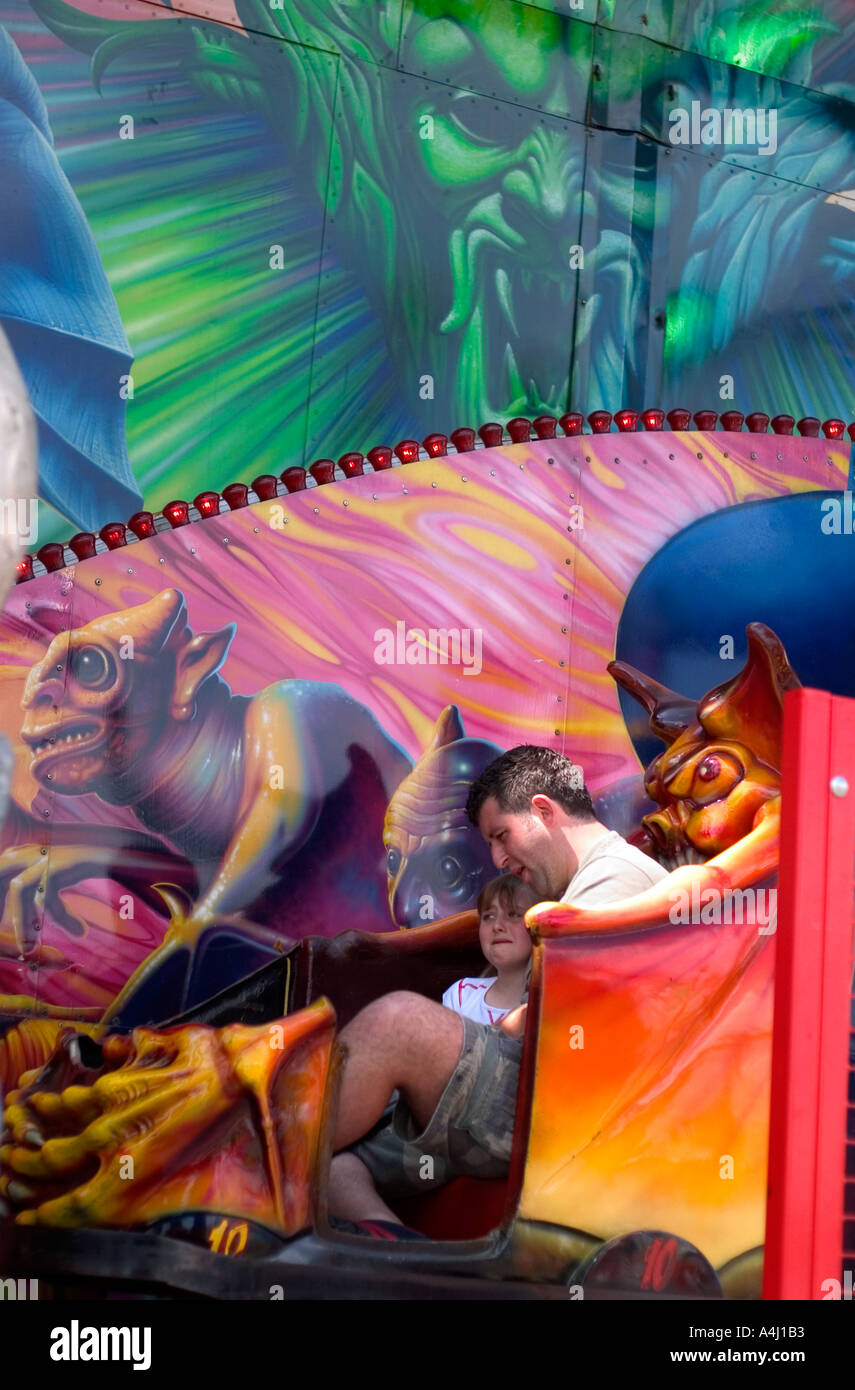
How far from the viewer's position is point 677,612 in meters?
A: 3.83

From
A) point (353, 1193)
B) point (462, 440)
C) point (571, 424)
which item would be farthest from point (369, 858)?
point (571, 424)

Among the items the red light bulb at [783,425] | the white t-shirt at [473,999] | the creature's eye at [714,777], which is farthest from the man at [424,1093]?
the red light bulb at [783,425]

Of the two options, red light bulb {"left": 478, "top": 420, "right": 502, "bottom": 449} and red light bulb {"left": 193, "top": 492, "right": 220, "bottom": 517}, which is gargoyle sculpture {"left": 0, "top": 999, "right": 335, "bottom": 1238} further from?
red light bulb {"left": 478, "top": 420, "right": 502, "bottom": 449}

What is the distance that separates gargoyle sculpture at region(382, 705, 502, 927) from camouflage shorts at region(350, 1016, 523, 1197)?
39cm

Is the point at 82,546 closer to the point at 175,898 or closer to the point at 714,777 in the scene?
the point at 175,898

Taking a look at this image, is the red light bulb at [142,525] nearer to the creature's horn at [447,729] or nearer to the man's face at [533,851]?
the creature's horn at [447,729]

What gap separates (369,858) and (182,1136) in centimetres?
76

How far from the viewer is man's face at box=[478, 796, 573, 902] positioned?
3.46 m

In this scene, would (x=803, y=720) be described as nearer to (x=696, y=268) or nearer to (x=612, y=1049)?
(x=612, y=1049)

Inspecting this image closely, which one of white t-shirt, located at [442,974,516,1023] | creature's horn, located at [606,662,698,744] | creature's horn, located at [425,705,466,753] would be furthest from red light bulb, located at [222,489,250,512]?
white t-shirt, located at [442,974,516,1023]

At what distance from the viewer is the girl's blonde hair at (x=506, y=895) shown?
3463mm

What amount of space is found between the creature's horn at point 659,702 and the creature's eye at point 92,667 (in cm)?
113
